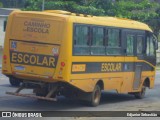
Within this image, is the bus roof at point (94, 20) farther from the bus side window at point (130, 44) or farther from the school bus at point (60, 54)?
the bus side window at point (130, 44)

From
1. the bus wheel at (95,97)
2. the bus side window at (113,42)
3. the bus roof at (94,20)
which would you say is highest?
the bus roof at (94,20)

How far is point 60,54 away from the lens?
1702cm

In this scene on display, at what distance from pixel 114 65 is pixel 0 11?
180ft

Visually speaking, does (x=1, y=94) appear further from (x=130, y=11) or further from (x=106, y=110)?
(x=130, y=11)

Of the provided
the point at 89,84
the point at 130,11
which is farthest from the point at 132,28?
the point at 130,11

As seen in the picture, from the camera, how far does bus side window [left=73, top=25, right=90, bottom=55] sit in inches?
693

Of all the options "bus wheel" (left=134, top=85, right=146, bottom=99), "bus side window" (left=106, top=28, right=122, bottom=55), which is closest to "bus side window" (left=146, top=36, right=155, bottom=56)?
"bus wheel" (left=134, top=85, right=146, bottom=99)

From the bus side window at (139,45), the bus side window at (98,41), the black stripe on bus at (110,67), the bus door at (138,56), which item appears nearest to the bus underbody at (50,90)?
the black stripe on bus at (110,67)

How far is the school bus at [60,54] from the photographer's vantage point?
17125mm

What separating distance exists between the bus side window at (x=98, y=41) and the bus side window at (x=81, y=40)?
1.35ft

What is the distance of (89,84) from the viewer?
18.4 meters

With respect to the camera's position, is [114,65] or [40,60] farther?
[114,65]

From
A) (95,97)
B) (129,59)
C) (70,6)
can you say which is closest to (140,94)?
(129,59)

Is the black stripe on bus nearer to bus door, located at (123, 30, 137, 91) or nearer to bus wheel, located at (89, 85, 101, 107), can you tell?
bus door, located at (123, 30, 137, 91)
